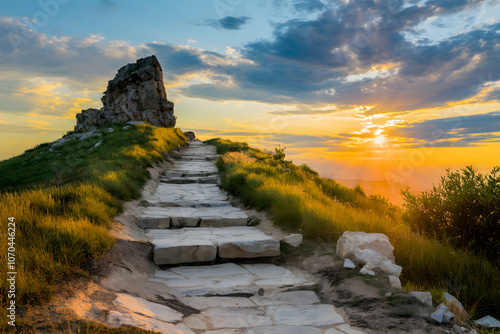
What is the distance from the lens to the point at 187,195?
27.5ft

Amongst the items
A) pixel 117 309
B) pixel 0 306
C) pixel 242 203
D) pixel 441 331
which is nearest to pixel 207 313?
pixel 117 309

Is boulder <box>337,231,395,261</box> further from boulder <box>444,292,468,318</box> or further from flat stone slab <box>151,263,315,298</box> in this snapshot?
boulder <box>444,292,468,318</box>

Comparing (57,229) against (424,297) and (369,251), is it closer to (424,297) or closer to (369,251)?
(369,251)

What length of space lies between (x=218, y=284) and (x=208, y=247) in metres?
0.86

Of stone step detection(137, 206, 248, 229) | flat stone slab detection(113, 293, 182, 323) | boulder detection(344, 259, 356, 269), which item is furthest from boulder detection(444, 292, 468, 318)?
stone step detection(137, 206, 248, 229)

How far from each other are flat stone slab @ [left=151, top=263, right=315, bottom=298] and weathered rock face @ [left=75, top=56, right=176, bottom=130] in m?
40.1

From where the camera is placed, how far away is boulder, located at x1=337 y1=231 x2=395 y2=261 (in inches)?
153

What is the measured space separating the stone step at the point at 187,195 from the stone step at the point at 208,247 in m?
2.27

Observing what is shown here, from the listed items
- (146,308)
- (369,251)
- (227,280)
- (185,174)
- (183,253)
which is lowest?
(227,280)

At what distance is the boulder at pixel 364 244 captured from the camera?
3.89 m

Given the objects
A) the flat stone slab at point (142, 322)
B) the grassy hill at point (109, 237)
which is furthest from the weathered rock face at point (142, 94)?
the flat stone slab at point (142, 322)

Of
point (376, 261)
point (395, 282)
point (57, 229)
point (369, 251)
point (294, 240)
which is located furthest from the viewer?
point (294, 240)

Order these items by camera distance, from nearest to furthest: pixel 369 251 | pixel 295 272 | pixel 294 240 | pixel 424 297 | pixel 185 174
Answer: pixel 424 297
pixel 369 251
pixel 295 272
pixel 294 240
pixel 185 174

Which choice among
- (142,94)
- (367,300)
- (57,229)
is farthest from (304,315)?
(142,94)
